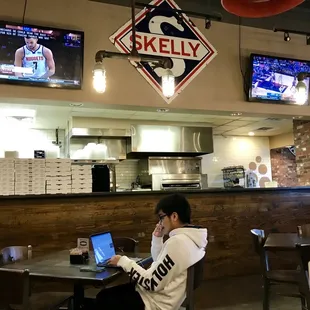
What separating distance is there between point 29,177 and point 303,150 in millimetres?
4482

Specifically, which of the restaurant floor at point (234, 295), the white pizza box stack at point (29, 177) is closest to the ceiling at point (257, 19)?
the white pizza box stack at point (29, 177)

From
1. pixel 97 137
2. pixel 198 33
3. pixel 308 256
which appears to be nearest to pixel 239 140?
pixel 97 137

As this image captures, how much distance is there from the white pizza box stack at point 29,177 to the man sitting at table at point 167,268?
204 centimetres

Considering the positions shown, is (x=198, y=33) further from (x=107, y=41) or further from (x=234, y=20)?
(x=107, y=41)

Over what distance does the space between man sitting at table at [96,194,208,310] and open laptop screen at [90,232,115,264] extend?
0.61 ft

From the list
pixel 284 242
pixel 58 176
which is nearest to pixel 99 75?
pixel 58 176

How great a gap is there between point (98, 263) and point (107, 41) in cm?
317

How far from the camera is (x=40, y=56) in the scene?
14.3 ft

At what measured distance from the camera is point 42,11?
4.59 meters

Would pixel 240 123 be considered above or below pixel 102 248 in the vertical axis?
above

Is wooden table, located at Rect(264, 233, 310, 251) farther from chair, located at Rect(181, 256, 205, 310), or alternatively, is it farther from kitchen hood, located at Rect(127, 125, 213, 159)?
kitchen hood, located at Rect(127, 125, 213, 159)

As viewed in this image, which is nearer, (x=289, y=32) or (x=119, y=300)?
(x=119, y=300)

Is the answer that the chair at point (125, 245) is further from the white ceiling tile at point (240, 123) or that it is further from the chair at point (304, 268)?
the white ceiling tile at point (240, 123)

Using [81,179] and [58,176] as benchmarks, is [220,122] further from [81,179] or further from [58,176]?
[58,176]
